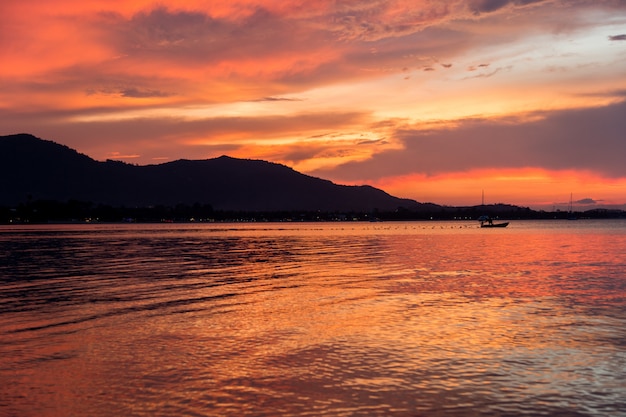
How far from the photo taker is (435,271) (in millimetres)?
62219

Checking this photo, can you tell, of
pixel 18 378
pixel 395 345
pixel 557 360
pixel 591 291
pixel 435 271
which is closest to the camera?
pixel 18 378

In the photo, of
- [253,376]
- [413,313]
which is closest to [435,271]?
[413,313]

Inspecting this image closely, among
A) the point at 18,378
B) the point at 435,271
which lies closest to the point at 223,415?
the point at 18,378

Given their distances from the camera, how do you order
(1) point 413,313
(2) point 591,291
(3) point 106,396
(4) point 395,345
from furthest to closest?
(2) point 591,291
(1) point 413,313
(4) point 395,345
(3) point 106,396

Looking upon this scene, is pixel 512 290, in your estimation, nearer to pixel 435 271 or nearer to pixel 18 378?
pixel 435 271

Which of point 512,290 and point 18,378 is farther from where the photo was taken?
point 512,290

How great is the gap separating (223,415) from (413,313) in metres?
19.2

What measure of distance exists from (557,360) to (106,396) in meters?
17.6

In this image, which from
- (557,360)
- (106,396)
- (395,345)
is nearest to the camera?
(106,396)

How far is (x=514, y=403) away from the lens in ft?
61.3

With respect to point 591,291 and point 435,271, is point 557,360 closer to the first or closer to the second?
point 591,291

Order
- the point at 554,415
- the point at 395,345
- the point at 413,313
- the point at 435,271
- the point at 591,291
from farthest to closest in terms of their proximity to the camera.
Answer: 1. the point at 435,271
2. the point at 591,291
3. the point at 413,313
4. the point at 395,345
5. the point at 554,415

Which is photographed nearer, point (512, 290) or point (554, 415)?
point (554, 415)

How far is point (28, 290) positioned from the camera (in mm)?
46188
